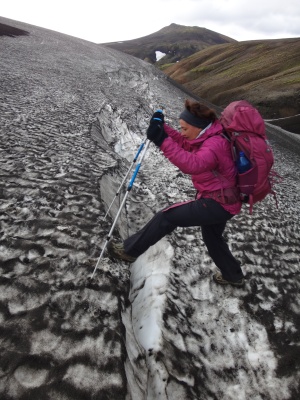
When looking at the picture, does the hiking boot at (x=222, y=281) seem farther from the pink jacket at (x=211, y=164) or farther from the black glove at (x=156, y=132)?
the black glove at (x=156, y=132)

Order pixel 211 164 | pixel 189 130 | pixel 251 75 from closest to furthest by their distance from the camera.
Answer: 1. pixel 211 164
2. pixel 189 130
3. pixel 251 75

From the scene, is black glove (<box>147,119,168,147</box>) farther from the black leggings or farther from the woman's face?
the black leggings

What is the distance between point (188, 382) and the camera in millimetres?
4465

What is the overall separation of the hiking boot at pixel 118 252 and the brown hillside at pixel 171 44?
146203 millimetres

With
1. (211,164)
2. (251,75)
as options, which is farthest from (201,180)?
(251,75)

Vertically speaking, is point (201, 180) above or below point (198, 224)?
above

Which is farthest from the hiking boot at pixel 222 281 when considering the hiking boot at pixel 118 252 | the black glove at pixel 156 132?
the black glove at pixel 156 132

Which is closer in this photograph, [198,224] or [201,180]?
[201,180]

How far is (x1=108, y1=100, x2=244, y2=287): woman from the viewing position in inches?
178

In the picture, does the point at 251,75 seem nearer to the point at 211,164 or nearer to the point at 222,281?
the point at 222,281

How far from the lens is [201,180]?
197 inches

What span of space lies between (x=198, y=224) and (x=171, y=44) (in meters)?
173

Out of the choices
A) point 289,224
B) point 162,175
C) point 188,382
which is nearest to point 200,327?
point 188,382

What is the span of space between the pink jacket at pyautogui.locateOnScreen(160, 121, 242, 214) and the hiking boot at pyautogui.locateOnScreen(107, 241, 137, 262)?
6.21 ft
